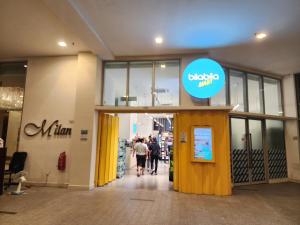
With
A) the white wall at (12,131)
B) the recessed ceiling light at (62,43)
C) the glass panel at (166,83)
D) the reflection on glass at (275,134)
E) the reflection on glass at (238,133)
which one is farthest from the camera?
the reflection on glass at (275,134)

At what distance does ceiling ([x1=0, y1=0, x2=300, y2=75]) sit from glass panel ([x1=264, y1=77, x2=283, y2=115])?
58.5 inches

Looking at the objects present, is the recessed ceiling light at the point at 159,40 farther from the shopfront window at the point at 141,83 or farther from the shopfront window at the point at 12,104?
the shopfront window at the point at 12,104

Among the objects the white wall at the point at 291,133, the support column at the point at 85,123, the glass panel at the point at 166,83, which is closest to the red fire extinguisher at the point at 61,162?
the support column at the point at 85,123

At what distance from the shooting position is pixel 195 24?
5.03m

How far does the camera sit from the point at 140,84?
6938 mm

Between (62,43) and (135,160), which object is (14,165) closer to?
(62,43)

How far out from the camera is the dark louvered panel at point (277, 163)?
779 cm

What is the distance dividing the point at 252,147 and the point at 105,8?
21.2 ft

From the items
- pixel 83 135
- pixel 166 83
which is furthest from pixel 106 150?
pixel 166 83

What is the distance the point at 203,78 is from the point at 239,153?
301cm

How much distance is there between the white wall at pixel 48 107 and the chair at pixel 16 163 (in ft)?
0.57

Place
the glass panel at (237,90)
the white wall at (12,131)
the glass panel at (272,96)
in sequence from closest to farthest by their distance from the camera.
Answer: the white wall at (12,131), the glass panel at (237,90), the glass panel at (272,96)

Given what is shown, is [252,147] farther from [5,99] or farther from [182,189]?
[5,99]

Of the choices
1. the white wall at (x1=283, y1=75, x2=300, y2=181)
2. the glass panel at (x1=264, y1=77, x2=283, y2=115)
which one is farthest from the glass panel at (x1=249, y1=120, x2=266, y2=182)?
the white wall at (x1=283, y1=75, x2=300, y2=181)
